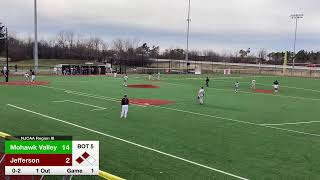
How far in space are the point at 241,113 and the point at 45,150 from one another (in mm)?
24193

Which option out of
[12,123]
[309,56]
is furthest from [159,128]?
[309,56]

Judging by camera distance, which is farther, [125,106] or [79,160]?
[125,106]

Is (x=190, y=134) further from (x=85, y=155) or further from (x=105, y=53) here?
(x=105, y=53)

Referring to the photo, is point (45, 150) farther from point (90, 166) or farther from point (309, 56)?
point (309, 56)

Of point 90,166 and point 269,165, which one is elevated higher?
point 90,166

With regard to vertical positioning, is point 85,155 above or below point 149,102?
above

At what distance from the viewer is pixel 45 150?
6680 mm
